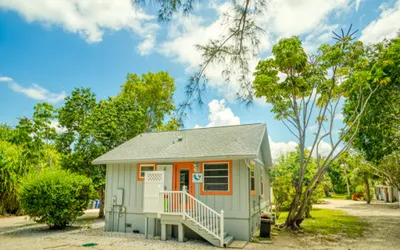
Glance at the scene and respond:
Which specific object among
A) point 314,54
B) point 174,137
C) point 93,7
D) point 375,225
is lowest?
point 375,225

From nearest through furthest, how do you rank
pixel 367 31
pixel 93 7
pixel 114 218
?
pixel 93 7
pixel 367 31
pixel 114 218

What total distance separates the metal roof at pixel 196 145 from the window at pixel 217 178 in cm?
60

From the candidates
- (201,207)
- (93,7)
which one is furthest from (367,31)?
(93,7)

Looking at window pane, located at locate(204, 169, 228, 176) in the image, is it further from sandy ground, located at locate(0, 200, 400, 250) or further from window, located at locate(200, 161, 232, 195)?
sandy ground, located at locate(0, 200, 400, 250)

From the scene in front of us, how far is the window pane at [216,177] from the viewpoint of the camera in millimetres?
10195

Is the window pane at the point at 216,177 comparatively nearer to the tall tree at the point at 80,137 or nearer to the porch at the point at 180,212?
the porch at the point at 180,212

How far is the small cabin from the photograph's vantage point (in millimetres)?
Answer: 9539

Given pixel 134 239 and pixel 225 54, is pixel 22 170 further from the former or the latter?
pixel 225 54

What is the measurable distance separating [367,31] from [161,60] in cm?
1074

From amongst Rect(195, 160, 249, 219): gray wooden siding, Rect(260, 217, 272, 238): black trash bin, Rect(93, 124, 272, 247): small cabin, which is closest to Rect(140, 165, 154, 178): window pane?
Rect(93, 124, 272, 247): small cabin

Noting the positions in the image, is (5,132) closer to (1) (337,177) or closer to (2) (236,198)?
(2) (236,198)

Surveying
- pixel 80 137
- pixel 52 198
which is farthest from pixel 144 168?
pixel 80 137

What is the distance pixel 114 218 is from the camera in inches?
465

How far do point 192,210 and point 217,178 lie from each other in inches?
63.3
